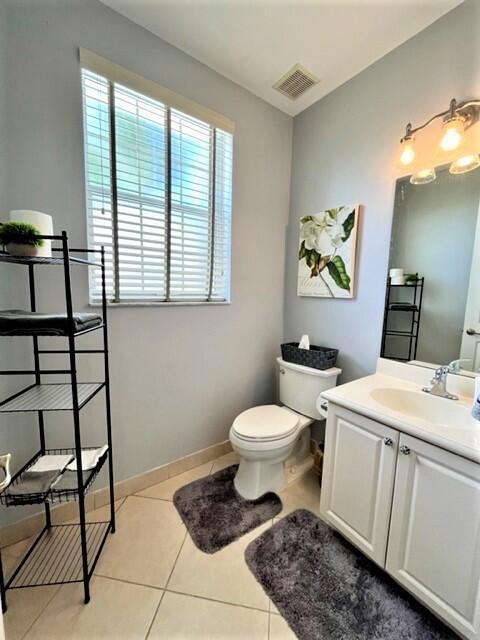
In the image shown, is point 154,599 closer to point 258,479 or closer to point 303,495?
point 258,479

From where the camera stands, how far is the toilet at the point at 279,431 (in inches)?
60.9

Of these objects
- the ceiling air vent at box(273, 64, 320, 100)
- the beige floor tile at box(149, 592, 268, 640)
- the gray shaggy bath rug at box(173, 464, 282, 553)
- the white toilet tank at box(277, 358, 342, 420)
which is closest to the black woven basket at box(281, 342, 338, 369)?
the white toilet tank at box(277, 358, 342, 420)

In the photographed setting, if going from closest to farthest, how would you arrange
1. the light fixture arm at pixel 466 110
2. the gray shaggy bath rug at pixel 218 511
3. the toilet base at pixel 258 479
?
1. the light fixture arm at pixel 466 110
2. the gray shaggy bath rug at pixel 218 511
3. the toilet base at pixel 258 479

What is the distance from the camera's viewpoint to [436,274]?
1402 millimetres

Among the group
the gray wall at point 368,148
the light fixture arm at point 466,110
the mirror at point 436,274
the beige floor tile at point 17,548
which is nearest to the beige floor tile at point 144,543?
the beige floor tile at point 17,548

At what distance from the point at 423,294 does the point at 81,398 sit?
175 cm

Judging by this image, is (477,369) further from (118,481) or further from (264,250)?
(118,481)

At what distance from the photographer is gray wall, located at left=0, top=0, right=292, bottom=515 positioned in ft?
3.92

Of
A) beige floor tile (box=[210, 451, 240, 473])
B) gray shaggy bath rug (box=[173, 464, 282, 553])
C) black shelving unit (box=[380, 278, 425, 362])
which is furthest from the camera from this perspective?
beige floor tile (box=[210, 451, 240, 473])

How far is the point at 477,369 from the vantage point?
1.27 metres

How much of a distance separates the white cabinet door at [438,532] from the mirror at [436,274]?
577 mm

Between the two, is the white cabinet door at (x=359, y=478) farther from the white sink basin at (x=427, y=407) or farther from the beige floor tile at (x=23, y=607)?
the beige floor tile at (x=23, y=607)

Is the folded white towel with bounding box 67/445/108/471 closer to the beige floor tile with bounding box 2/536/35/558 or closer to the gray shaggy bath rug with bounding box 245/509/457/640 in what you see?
the beige floor tile with bounding box 2/536/35/558

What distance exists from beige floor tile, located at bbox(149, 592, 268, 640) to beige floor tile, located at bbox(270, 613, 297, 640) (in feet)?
0.07
